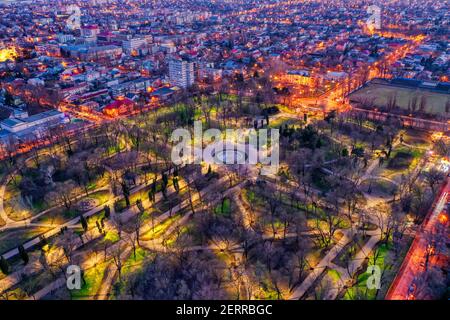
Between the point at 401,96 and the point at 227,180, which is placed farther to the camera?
the point at 401,96

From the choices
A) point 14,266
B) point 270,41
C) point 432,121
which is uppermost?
point 270,41

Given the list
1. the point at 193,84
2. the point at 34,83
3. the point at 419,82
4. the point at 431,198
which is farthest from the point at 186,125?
the point at 419,82

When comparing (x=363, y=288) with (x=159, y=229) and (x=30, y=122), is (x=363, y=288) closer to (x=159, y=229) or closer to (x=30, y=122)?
(x=159, y=229)

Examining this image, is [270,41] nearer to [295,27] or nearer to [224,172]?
[295,27]

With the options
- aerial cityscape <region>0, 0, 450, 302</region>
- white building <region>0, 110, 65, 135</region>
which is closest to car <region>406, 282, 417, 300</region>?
aerial cityscape <region>0, 0, 450, 302</region>

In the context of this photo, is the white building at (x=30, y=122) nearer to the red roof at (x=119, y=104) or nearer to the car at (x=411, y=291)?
the red roof at (x=119, y=104)

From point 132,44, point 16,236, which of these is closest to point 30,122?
point 16,236

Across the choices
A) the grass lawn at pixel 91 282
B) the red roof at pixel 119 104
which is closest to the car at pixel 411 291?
the grass lawn at pixel 91 282
